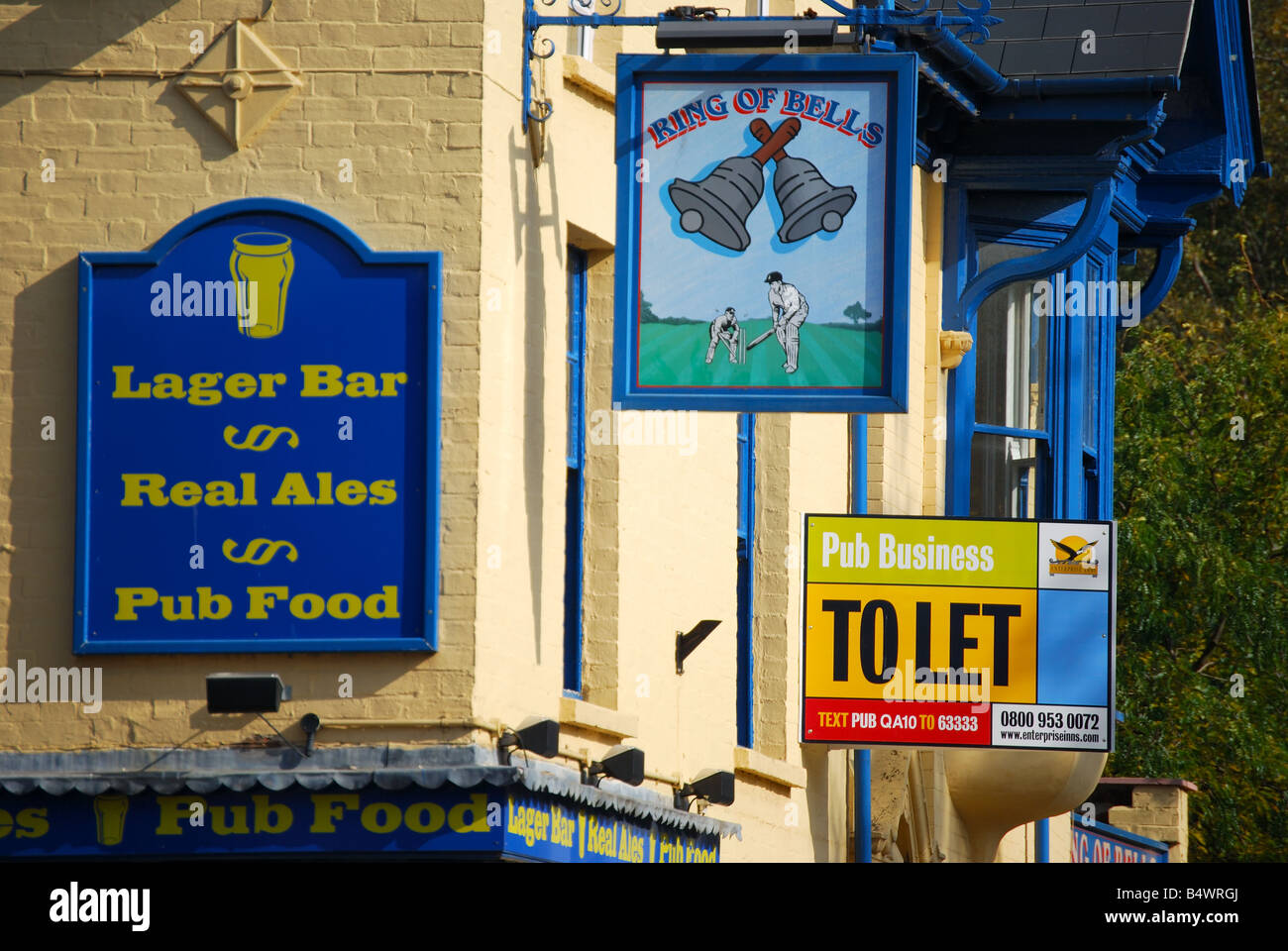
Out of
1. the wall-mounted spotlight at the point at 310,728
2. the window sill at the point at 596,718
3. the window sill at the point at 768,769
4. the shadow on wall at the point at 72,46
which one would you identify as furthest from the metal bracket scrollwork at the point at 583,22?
the window sill at the point at 768,769

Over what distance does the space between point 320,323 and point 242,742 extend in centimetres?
200

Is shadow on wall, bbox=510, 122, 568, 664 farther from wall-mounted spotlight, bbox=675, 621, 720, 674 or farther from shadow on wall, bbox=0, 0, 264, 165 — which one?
wall-mounted spotlight, bbox=675, 621, 720, 674

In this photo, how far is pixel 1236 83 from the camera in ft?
66.3

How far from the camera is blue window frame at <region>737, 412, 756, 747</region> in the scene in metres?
15.2

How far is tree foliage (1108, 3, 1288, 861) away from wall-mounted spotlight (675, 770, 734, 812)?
39.2 ft

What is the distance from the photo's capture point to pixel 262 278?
11.2 meters

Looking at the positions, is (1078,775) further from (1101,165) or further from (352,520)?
(352,520)

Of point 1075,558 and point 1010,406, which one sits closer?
point 1075,558

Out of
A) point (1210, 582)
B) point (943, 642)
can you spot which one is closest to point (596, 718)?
point (943, 642)

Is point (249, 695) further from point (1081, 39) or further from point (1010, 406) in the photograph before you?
point (1081, 39)

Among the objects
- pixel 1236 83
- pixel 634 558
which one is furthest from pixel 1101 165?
pixel 634 558

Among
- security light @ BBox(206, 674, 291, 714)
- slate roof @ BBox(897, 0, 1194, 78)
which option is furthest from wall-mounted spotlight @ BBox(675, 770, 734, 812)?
slate roof @ BBox(897, 0, 1194, 78)

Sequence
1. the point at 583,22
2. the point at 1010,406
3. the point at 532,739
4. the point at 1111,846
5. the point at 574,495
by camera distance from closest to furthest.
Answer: the point at 532,739
the point at 583,22
the point at 574,495
the point at 1010,406
the point at 1111,846

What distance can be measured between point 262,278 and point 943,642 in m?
4.93
